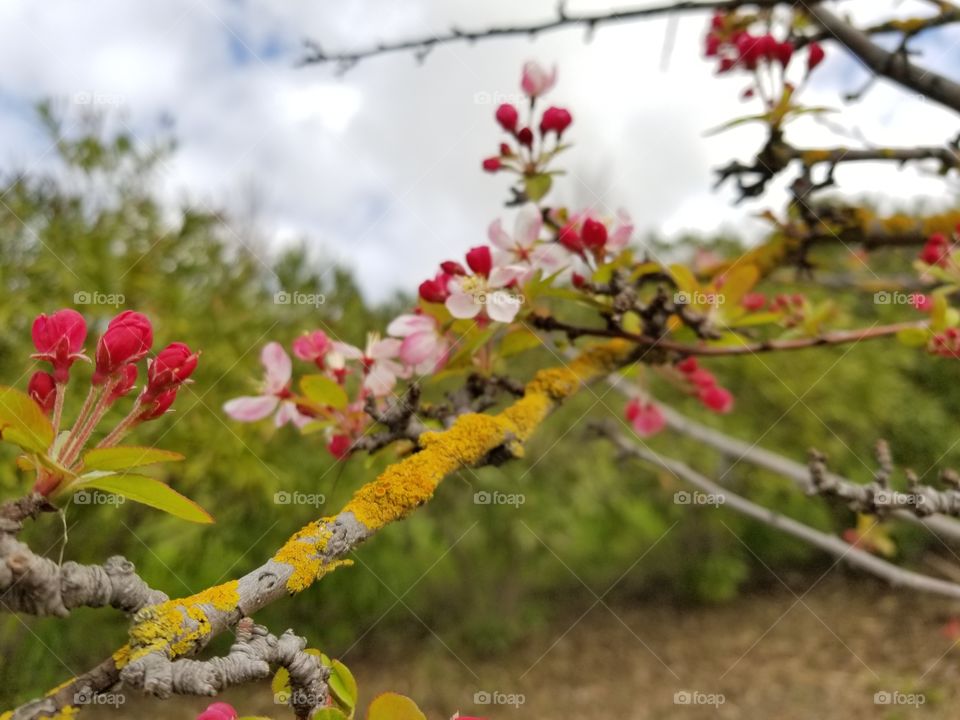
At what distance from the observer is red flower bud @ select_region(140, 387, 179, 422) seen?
0.71 m

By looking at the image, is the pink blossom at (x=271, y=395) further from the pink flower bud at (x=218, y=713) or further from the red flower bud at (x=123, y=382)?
the pink flower bud at (x=218, y=713)

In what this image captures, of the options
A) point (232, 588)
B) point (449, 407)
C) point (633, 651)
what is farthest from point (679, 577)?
point (232, 588)

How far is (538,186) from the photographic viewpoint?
1.31 m

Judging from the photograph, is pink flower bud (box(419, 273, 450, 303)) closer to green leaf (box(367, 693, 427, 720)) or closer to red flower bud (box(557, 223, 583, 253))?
red flower bud (box(557, 223, 583, 253))

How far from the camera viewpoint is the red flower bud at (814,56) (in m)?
1.63

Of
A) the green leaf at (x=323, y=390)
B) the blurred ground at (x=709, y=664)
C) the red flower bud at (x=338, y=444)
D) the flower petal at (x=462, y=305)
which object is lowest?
the blurred ground at (x=709, y=664)

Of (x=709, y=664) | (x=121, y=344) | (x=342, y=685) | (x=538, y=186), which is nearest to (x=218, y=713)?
(x=342, y=685)

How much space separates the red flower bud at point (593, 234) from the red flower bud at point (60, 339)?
731 mm

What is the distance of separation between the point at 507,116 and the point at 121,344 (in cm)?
84

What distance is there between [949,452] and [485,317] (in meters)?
5.34

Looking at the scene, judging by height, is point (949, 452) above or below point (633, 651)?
above

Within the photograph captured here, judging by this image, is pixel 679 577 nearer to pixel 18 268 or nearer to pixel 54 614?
pixel 18 268

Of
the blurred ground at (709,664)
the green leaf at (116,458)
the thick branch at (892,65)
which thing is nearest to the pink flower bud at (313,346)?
the green leaf at (116,458)

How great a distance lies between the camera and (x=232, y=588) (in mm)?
655
